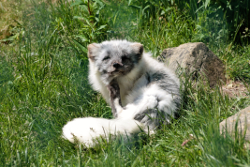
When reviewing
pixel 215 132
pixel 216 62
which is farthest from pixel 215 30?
pixel 215 132

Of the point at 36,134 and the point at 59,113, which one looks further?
the point at 59,113

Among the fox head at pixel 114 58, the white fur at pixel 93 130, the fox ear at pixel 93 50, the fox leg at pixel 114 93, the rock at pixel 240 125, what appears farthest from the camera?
the fox ear at pixel 93 50

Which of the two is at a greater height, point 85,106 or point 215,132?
point 215,132

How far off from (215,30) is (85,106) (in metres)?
2.83

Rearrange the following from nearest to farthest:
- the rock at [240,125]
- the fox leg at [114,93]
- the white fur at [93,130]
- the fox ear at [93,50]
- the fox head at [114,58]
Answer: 1. the rock at [240,125]
2. the white fur at [93,130]
3. the fox head at [114,58]
4. the fox leg at [114,93]
5. the fox ear at [93,50]

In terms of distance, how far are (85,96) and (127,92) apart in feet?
2.74

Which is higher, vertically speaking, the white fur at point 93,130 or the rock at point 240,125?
the rock at point 240,125

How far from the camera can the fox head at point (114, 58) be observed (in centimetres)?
379

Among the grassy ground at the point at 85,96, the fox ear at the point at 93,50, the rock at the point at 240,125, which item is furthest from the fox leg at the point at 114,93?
the rock at the point at 240,125

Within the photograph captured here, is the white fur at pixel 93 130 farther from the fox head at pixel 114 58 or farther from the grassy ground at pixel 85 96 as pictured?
the fox head at pixel 114 58

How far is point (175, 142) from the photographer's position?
10.1 feet

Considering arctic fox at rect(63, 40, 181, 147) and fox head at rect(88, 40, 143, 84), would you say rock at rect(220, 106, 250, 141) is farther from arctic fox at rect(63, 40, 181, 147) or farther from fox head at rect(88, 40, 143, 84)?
fox head at rect(88, 40, 143, 84)

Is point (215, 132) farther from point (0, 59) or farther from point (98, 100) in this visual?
point (0, 59)

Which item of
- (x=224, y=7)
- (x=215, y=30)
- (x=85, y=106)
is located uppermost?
(x=224, y=7)
